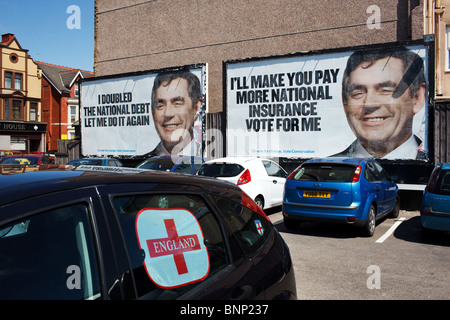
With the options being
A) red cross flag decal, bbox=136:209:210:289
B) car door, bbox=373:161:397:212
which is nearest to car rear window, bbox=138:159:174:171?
car door, bbox=373:161:397:212

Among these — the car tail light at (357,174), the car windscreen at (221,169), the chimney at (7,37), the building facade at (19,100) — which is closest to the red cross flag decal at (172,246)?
the car tail light at (357,174)

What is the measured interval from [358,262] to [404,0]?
1177 centimetres

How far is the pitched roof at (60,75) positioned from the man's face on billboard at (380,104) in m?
40.6

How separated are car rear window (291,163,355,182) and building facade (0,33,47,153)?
39973mm

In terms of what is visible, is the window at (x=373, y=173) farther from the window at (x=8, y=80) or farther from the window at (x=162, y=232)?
the window at (x=8, y=80)

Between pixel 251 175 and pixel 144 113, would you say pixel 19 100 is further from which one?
pixel 251 175

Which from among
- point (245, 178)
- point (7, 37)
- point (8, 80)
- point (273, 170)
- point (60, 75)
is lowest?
point (245, 178)

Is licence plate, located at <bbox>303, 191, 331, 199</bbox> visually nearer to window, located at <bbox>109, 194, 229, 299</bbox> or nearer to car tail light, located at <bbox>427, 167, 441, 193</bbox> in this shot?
car tail light, located at <bbox>427, 167, 441, 193</bbox>

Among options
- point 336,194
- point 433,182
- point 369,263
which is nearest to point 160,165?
point 336,194

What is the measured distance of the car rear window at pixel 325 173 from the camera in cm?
821

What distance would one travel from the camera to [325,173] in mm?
8406

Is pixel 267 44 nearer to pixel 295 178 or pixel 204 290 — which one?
pixel 295 178

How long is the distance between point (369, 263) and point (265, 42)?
1381 centimetres

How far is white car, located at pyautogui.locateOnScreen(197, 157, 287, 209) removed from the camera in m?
10.0
